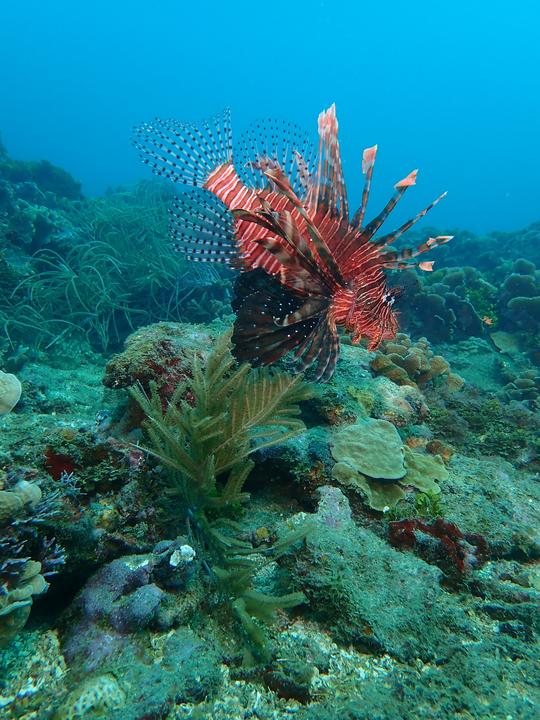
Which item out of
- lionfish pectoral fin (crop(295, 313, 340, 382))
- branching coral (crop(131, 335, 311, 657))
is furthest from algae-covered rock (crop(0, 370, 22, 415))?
lionfish pectoral fin (crop(295, 313, 340, 382))

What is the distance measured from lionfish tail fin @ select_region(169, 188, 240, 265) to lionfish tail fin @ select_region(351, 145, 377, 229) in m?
1.22

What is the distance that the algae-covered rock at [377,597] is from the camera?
2191 millimetres

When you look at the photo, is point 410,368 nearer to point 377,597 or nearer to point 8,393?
point 377,597

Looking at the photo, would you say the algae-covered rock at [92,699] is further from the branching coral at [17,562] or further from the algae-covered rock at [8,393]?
the algae-covered rock at [8,393]

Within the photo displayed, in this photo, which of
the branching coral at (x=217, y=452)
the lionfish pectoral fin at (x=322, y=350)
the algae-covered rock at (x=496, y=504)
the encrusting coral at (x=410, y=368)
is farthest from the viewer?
the encrusting coral at (x=410, y=368)

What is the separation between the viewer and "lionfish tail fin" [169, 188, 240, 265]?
4184mm

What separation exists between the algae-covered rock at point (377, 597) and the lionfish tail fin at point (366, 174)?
272 centimetres

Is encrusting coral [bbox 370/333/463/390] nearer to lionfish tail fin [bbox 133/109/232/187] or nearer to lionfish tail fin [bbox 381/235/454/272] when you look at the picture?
lionfish tail fin [bbox 381/235/454/272]

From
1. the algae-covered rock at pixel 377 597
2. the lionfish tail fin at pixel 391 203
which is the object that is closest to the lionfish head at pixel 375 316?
the lionfish tail fin at pixel 391 203

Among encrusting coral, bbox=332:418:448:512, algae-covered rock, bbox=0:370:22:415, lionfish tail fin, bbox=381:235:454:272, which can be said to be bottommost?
algae-covered rock, bbox=0:370:22:415

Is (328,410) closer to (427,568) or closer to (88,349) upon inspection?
(427,568)

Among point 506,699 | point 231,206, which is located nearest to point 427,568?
point 506,699

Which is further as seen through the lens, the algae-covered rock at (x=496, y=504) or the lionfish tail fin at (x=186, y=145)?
the lionfish tail fin at (x=186, y=145)

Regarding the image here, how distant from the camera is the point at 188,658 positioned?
194cm
